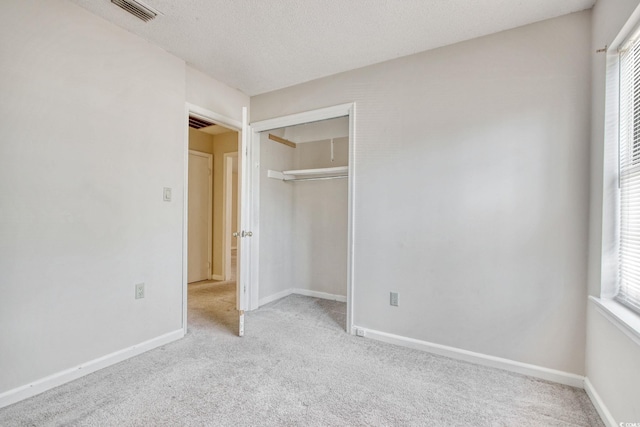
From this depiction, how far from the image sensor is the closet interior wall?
12.5 ft

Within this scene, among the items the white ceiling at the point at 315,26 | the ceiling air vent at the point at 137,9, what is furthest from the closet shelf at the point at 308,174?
the ceiling air vent at the point at 137,9

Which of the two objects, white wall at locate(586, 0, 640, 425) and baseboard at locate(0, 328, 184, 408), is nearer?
white wall at locate(586, 0, 640, 425)

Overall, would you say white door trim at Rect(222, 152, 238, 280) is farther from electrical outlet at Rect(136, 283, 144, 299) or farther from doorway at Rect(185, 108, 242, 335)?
electrical outlet at Rect(136, 283, 144, 299)

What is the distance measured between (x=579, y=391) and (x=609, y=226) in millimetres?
1097

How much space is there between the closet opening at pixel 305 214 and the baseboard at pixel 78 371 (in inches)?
52.0

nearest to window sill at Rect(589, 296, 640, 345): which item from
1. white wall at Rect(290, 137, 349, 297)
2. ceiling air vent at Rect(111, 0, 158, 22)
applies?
white wall at Rect(290, 137, 349, 297)

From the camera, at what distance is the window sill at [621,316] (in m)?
1.34

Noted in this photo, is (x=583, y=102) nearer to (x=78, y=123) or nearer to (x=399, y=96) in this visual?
(x=399, y=96)

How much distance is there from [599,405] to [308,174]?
3447mm

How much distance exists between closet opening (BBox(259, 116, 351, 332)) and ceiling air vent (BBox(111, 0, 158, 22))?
1641mm

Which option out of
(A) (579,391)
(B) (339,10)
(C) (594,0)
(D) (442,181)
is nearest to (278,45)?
(B) (339,10)

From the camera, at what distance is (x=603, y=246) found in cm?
175

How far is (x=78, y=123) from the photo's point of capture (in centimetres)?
204

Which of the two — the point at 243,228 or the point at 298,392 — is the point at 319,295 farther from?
the point at 298,392
